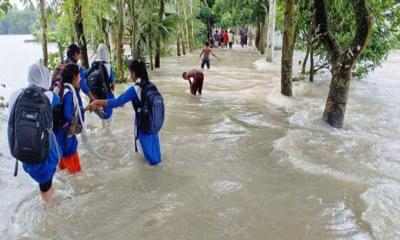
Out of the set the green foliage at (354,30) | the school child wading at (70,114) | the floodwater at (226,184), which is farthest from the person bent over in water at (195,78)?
the school child wading at (70,114)

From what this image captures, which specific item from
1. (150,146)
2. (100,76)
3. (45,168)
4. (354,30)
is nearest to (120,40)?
(100,76)

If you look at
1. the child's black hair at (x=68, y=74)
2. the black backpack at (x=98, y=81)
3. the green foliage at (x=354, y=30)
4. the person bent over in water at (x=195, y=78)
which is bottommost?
the person bent over in water at (x=195, y=78)

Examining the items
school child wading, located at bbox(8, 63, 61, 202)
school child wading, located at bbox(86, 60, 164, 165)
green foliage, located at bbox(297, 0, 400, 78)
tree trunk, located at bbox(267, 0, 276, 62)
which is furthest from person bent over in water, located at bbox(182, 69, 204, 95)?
tree trunk, located at bbox(267, 0, 276, 62)

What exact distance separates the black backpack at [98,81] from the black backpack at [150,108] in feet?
5.47

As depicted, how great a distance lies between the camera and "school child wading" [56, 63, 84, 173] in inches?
187

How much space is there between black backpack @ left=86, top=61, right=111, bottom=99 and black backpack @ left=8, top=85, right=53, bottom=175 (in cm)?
289

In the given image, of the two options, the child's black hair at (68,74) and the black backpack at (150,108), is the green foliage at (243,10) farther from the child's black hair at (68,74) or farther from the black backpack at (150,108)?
the child's black hair at (68,74)

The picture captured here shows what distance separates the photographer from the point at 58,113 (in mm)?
4777

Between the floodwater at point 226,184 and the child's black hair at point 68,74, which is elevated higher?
the child's black hair at point 68,74

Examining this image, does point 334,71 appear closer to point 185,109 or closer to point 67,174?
point 185,109

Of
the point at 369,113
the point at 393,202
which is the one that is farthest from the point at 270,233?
the point at 369,113

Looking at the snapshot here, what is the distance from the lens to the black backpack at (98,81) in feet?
22.1

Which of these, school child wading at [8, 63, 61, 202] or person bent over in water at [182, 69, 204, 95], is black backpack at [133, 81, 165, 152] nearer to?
school child wading at [8, 63, 61, 202]

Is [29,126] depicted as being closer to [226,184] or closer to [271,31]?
[226,184]
